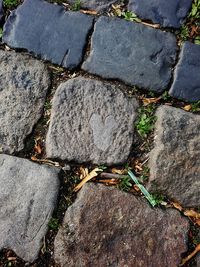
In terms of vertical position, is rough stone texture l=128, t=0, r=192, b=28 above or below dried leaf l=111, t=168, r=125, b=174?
Answer: above

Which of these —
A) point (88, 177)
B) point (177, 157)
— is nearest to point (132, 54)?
point (177, 157)

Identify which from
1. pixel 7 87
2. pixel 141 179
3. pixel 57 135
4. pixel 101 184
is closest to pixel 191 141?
pixel 141 179

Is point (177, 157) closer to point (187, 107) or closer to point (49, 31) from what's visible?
point (187, 107)

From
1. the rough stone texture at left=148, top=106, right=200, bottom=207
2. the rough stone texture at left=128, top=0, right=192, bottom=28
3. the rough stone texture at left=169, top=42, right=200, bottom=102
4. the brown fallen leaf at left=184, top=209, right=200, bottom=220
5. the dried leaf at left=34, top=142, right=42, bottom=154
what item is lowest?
the brown fallen leaf at left=184, top=209, right=200, bottom=220

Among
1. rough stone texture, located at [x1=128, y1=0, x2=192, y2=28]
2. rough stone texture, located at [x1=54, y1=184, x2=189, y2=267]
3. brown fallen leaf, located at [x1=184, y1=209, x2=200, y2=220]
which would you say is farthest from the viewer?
rough stone texture, located at [x1=128, y1=0, x2=192, y2=28]

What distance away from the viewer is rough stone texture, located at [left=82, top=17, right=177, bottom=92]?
227 centimetres

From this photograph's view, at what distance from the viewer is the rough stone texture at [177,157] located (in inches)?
81.3

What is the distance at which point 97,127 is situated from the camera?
7.07 ft

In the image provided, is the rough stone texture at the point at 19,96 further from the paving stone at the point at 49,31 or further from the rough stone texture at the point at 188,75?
the rough stone texture at the point at 188,75

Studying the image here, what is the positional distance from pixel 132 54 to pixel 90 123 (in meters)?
0.48

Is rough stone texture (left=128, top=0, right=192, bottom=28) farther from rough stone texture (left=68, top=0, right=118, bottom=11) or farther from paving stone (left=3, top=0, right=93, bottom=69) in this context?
paving stone (left=3, top=0, right=93, bottom=69)

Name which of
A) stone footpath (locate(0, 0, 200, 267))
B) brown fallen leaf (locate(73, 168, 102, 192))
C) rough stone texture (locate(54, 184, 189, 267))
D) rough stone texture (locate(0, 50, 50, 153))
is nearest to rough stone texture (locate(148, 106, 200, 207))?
stone footpath (locate(0, 0, 200, 267))

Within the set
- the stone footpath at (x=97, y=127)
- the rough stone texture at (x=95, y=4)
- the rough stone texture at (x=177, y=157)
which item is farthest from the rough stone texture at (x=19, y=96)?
the rough stone texture at (x=177, y=157)

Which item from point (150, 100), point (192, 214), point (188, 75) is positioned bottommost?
point (192, 214)
